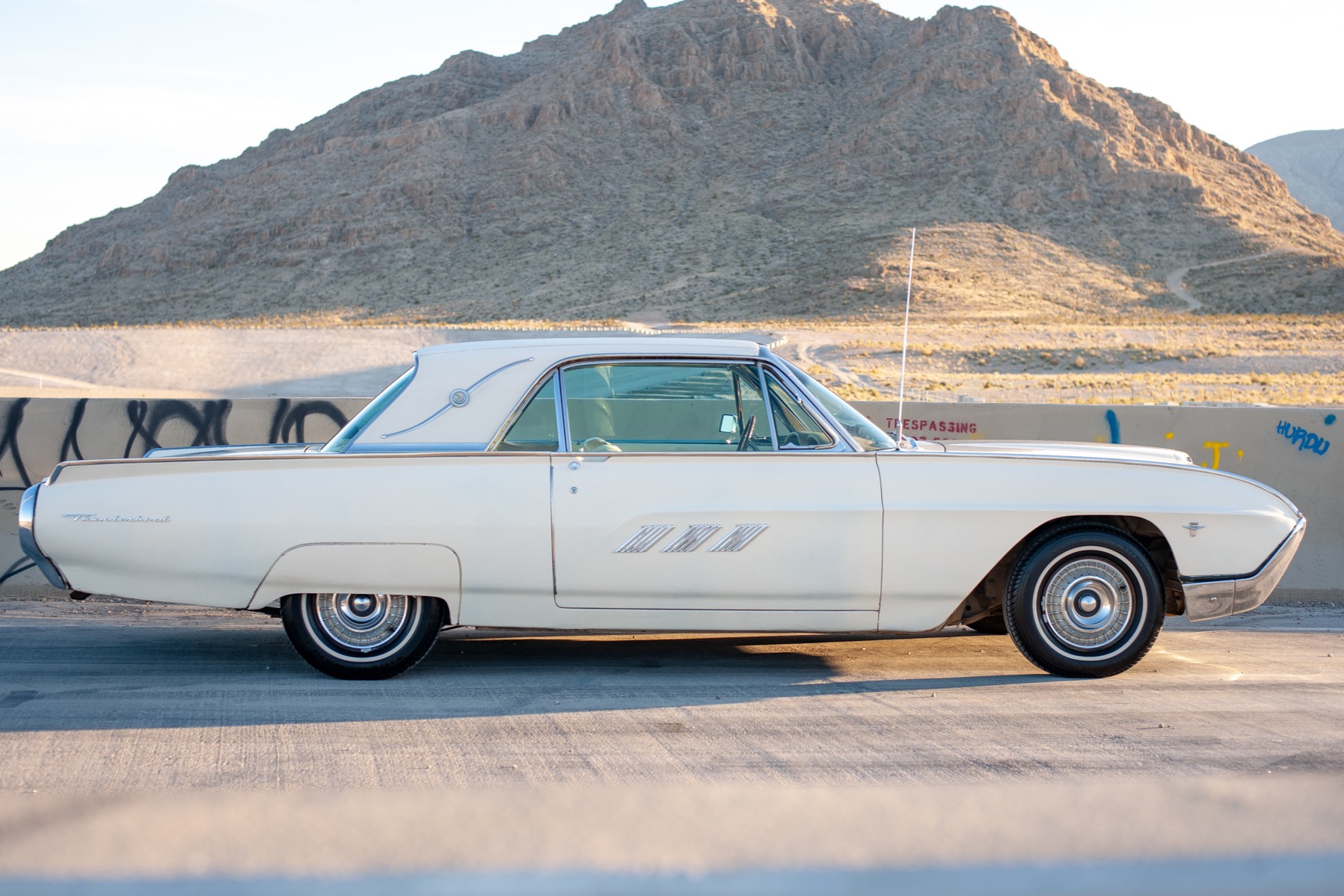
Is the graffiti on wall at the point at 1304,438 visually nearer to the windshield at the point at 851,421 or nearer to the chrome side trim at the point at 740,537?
the windshield at the point at 851,421

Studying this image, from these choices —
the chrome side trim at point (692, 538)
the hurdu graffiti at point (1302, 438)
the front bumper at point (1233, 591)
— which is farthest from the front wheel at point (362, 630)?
the hurdu graffiti at point (1302, 438)

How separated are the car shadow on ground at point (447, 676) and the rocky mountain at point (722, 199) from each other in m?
57.0

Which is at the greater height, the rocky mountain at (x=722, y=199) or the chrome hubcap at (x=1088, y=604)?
the rocky mountain at (x=722, y=199)

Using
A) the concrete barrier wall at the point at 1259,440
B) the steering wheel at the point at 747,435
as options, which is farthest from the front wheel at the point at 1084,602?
the concrete barrier wall at the point at 1259,440

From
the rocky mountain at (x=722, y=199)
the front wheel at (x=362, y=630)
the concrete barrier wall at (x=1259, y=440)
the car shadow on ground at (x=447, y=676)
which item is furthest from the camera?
the rocky mountain at (x=722, y=199)

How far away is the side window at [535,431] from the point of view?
5.34 meters

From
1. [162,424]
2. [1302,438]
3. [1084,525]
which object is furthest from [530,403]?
[1302,438]

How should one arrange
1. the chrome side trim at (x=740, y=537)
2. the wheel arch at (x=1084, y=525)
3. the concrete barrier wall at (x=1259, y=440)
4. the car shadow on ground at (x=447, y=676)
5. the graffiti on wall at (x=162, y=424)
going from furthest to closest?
the concrete barrier wall at (x=1259, y=440)
the graffiti on wall at (x=162, y=424)
the wheel arch at (x=1084, y=525)
the chrome side trim at (x=740, y=537)
the car shadow on ground at (x=447, y=676)

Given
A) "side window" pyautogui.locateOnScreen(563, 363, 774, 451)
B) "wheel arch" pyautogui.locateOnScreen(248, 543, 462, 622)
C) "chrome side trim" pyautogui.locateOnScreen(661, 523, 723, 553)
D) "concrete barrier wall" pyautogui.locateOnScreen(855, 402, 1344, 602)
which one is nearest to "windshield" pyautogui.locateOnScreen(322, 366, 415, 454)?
"wheel arch" pyautogui.locateOnScreen(248, 543, 462, 622)

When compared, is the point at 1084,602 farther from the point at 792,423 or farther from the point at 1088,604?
the point at 792,423

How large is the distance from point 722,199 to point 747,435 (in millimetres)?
84895

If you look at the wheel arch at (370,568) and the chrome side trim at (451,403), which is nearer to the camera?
the wheel arch at (370,568)

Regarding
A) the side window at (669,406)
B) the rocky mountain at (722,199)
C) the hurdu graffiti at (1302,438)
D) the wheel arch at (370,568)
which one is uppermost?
the rocky mountain at (722,199)

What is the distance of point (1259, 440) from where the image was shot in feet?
27.7
